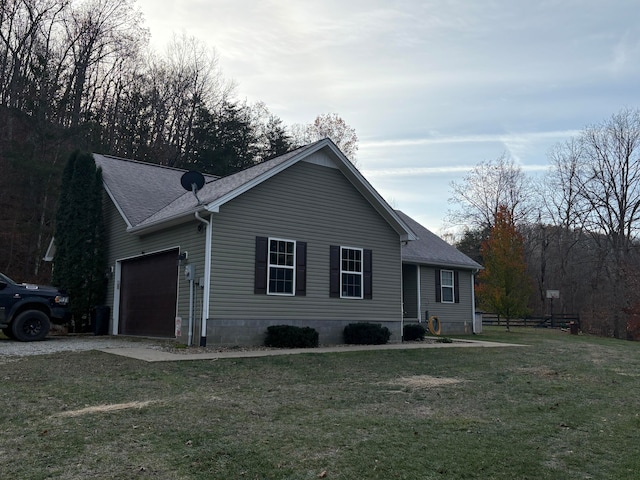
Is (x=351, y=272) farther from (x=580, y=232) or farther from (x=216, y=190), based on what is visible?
(x=580, y=232)

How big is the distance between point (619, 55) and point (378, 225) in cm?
812

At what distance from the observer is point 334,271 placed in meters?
15.0

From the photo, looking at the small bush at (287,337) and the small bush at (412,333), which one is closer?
the small bush at (287,337)

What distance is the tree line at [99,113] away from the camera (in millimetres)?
23172

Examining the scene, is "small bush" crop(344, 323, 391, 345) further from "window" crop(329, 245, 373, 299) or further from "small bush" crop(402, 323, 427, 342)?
"small bush" crop(402, 323, 427, 342)

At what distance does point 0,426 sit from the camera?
5176 mm

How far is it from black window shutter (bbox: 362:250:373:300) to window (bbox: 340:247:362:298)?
18cm

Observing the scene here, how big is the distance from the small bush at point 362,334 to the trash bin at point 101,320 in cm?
776

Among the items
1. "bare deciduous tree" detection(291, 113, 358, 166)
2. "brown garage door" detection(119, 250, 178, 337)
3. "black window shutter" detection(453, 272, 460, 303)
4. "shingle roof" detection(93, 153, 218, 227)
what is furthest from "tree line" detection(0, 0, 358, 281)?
"black window shutter" detection(453, 272, 460, 303)

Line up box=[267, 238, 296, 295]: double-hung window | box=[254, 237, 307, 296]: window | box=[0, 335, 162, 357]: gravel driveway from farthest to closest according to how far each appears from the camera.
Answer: box=[267, 238, 296, 295]: double-hung window
box=[254, 237, 307, 296]: window
box=[0, 335, 162, 357]: gravel driveway

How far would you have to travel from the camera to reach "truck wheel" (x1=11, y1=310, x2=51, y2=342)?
43.0 feet

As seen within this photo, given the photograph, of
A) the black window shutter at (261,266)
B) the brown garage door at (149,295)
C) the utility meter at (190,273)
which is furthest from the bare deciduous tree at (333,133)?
the utility meter at (190,273)

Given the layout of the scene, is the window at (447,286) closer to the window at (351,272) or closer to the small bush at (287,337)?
the window at (351,272)

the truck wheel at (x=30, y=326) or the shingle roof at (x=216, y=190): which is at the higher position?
the shingle roof at (x=216, y=190)
